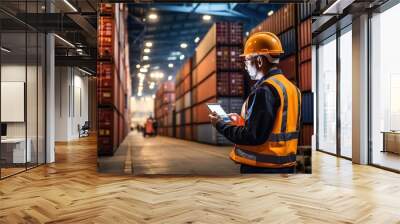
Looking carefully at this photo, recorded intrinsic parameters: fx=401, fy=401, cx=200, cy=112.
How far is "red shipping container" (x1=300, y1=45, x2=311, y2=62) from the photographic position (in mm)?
5359

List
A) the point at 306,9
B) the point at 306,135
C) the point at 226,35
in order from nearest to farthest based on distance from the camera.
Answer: the point at 306,135 → the point at 306,9 → the point at 226,35

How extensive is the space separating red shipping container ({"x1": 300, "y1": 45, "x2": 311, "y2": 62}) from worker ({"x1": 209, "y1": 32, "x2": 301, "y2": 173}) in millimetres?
1279

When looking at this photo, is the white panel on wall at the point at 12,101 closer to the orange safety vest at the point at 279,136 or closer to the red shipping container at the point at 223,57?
the orange safety vest at the point at 279,136

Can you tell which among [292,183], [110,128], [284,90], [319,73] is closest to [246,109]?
[284,90]

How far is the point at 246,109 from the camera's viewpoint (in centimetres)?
390

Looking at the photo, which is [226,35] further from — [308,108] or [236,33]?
[308,108]

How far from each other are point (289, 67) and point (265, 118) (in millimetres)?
1354

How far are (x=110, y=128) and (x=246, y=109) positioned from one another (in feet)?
21.1

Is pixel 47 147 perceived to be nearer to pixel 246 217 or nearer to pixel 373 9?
pixel 246 217

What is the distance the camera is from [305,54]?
18.3 feet

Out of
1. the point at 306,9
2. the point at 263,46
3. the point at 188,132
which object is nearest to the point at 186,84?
the point at 188,132

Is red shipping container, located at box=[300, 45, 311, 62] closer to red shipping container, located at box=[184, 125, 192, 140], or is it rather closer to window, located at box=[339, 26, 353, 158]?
window, located at box=[339, 26, 353, 158]

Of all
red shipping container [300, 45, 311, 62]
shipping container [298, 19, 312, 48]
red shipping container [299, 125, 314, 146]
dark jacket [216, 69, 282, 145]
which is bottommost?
red shipping container [299, 125, 314, 146]

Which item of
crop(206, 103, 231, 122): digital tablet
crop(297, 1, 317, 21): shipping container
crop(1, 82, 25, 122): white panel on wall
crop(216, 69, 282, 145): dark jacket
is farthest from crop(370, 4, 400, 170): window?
crop(1, 82, 25, 122): white panel on wall
